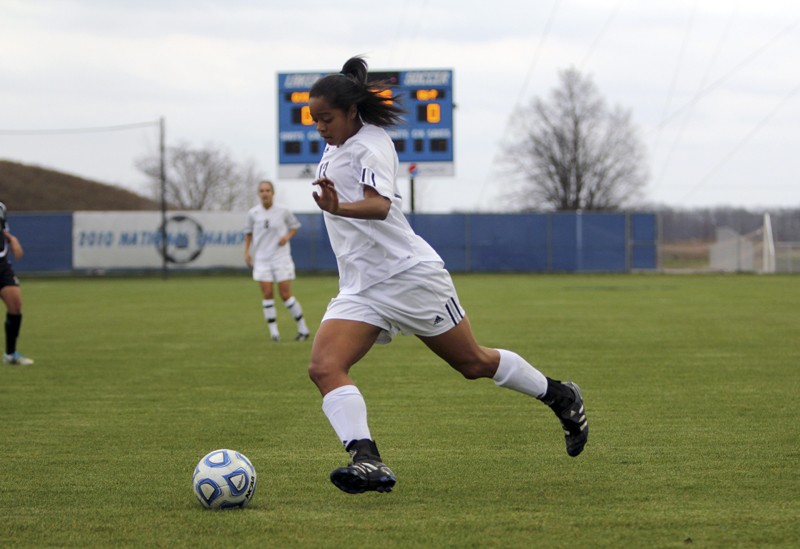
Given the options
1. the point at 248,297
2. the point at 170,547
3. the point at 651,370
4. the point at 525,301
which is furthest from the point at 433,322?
the point at 248,297

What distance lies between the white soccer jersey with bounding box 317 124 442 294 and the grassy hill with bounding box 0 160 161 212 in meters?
57.4

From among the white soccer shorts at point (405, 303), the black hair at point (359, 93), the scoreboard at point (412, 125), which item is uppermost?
the scoreboard at point (412, 125)

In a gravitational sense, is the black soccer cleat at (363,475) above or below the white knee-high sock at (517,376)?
below

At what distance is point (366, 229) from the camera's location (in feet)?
16.5

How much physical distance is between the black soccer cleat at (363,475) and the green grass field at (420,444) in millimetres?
119

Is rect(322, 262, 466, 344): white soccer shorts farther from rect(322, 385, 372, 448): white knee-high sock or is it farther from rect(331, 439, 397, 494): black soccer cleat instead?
rect(331, 439, 397, 494): black soccer cleat

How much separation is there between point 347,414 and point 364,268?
0.67m

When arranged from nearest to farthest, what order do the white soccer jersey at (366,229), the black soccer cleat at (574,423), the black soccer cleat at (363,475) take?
1. the black soccer cleat at (363,475)
2. the white soccer jersey at (366,229)
3. the black soccer cleat at (574,423)

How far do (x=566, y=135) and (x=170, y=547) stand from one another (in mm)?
62350

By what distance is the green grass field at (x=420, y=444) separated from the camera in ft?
14.4

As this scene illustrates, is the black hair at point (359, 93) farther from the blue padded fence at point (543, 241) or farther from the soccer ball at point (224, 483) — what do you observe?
the blue padded fence at point (543, 241)

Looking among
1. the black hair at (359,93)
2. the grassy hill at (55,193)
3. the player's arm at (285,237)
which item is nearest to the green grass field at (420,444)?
the player's arm at (285,237)

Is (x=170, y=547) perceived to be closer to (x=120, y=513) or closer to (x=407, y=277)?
(x=120, y=513)

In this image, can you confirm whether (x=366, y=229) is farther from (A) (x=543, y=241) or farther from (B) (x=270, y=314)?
(A) (x=543, y=241)
